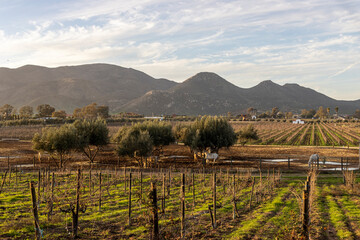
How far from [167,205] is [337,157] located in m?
37.5

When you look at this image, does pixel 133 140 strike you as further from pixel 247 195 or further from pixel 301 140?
pixel 301 140

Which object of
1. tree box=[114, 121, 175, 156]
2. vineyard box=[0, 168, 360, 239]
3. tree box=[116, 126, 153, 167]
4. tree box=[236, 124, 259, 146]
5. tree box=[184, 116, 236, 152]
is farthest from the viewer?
tree box=[236, 124, 259, 146]

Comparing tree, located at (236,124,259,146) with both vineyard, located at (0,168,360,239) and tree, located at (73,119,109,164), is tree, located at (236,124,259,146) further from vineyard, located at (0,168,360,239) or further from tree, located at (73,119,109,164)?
vineyard, located at (0,168,360,239)

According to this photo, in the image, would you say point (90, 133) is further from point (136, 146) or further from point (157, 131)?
point (157, 131)

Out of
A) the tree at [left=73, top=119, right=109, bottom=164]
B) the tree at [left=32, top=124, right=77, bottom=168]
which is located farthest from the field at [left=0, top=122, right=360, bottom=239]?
the tree at [left=73, top=119, right=109, bottom=164]

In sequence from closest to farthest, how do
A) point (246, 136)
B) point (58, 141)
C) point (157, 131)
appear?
point (58, 141) → point (157, 131) → point (246, 136)

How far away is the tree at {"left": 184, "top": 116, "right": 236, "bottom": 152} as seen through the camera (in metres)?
46.0

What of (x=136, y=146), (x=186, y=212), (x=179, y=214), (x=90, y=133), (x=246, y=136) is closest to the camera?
(x=179, y=214)

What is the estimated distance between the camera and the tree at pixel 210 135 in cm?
4603

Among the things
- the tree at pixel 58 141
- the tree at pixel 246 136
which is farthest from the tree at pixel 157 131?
the tree at pixel 246 136

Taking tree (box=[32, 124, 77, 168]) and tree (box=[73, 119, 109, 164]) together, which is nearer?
tree (box=[32, 124, 77, 168])

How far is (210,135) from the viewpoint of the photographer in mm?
46594

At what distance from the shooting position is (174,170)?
3778 centimetres

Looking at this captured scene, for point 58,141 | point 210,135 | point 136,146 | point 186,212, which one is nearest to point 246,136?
point 210,135
